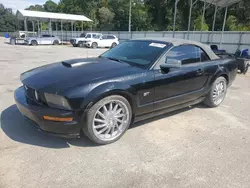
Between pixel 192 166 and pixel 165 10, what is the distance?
4227cm

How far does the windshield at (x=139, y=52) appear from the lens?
3389mm

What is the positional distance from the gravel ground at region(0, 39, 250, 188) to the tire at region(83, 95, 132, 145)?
13 centimetres

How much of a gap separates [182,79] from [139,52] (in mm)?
868

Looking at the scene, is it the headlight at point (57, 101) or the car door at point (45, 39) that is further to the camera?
the car door at point (45, 39)

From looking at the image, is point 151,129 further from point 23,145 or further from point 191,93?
point 23,145

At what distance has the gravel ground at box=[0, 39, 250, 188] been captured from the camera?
229cm

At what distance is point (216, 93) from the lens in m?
4.55

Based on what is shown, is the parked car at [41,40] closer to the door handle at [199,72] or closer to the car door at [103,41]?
the car door at [103,41]

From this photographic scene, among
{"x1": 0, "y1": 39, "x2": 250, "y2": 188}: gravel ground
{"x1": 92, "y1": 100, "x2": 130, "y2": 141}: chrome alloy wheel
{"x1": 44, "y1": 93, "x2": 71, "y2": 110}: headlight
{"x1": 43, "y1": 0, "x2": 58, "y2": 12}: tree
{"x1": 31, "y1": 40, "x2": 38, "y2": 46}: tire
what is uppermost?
{"x1": 43, "y1": 0, "x2": 58, "y2": 12}: tree

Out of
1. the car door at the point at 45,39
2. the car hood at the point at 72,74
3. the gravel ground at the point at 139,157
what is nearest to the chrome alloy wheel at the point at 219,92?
the gravel ground at the point at 139,157

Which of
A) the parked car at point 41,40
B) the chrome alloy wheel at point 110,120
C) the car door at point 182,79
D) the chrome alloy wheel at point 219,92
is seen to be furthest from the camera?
the parked car at point 41,40

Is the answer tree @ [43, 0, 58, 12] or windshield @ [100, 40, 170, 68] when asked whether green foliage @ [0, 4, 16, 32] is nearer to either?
tree @ [43, 0, 58, 12]

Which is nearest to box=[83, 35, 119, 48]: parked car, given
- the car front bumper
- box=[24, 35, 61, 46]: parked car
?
box=[24, 35, 61, 46]: parked car

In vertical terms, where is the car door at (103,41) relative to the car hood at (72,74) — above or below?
above
